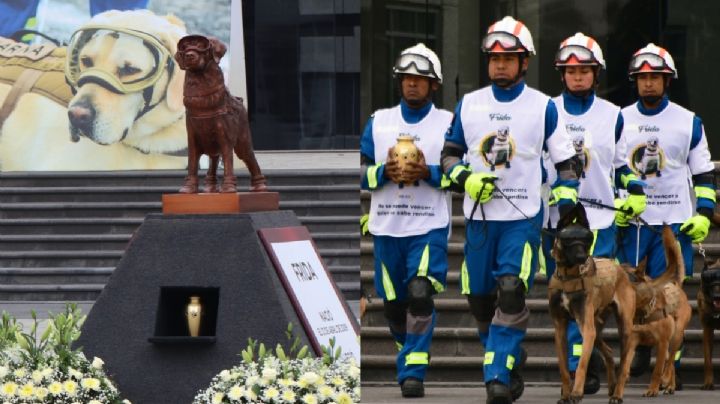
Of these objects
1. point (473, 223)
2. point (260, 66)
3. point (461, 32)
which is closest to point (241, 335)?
point (473, 223)

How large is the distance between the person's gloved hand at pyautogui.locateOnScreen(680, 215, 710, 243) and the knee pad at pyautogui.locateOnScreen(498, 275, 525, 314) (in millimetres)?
2350

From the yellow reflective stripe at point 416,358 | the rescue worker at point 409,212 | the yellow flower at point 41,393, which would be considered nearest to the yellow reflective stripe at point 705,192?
the rescue worker at point 409,212

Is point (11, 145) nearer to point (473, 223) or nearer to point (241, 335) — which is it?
point (241, 335)

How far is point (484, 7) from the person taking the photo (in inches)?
288

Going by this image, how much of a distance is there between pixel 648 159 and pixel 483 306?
7.32ft

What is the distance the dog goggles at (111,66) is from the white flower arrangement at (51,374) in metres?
15.2

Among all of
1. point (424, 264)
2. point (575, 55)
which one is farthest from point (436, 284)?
point (575, 55)

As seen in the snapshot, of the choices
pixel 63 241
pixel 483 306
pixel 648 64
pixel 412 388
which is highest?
pixel 648 64

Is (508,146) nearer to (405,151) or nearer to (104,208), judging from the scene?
(405,151)

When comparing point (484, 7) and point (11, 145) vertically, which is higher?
point (484, 7)

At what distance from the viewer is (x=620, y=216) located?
364 inches

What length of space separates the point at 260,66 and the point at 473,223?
22.9 metres

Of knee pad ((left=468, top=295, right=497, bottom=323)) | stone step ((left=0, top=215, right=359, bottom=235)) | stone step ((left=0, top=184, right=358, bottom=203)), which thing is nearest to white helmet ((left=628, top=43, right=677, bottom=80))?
knee pad ((left=468, top=295, right=497, bottom=323))

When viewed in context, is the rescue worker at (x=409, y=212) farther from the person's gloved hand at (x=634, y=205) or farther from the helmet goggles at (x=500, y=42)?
the helmet goggles at (x=500, y=42)
